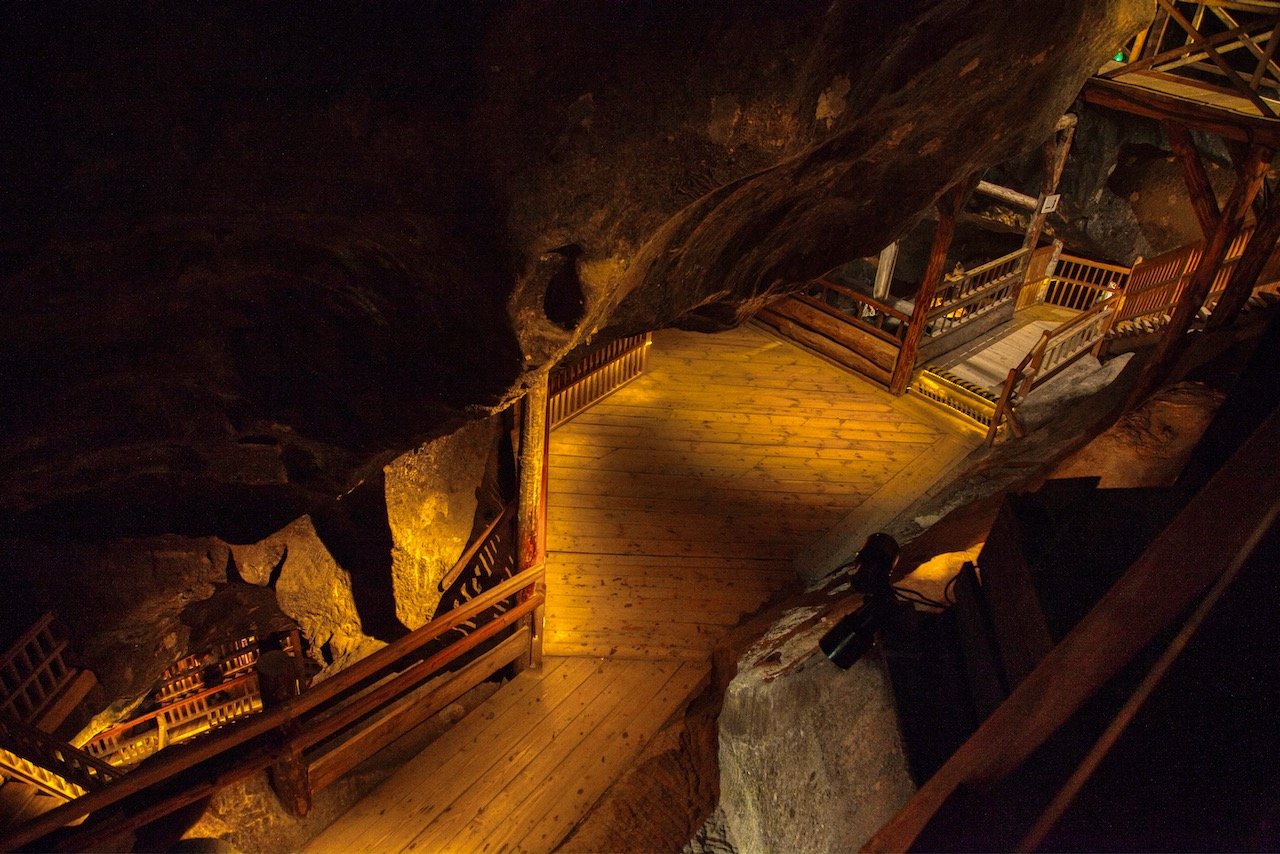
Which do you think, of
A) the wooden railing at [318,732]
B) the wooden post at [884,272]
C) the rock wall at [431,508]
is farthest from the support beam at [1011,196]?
the wooden railing at [318,732]

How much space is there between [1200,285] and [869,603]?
5.49 meters

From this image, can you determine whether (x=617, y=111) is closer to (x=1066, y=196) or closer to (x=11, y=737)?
(x=11, y=737)

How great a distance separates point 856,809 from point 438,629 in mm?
3579

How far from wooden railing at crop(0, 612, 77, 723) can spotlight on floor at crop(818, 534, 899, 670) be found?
21.1 feet

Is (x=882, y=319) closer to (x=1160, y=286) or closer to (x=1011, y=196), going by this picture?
(x=1011, y=196)

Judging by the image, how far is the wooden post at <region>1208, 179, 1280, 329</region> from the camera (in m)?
6.52

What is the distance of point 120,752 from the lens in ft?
26.3

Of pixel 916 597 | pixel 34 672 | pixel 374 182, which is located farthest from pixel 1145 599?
pixel 34 672

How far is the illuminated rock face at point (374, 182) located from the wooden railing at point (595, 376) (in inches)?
172

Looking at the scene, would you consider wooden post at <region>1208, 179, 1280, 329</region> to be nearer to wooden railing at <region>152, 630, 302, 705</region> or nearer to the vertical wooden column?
the vertical wooden column

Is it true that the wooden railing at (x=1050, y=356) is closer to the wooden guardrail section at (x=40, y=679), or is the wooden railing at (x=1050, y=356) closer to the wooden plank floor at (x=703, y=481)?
the wooden plank floor at (x=703, y=481)

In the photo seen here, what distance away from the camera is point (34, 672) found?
20.4 feet

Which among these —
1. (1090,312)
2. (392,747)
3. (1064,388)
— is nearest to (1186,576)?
(392,747)

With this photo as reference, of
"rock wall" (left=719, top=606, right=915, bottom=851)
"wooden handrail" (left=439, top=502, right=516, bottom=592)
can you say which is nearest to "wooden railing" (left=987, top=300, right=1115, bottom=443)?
"rock wall" (left=719, top=606, right=915, bottom=851)
